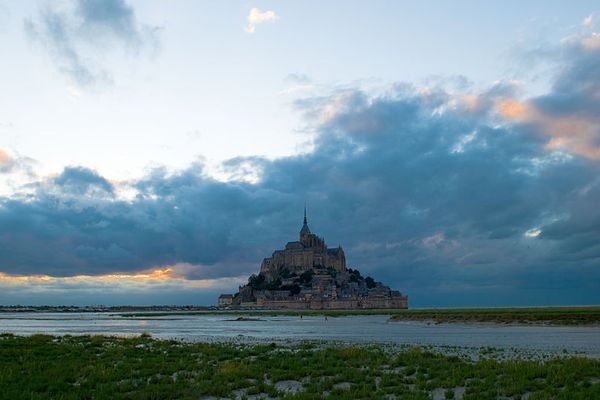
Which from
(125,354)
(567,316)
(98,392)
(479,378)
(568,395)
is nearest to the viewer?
(568,395)

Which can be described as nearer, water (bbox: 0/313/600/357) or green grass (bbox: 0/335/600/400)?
green grass (bbox: 0/335/600/400)

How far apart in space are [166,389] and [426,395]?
7809 millimetres

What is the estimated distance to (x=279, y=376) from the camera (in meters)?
19.1

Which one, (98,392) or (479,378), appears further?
(479,378)

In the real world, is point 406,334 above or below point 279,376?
above

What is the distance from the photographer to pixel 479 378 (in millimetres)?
18562

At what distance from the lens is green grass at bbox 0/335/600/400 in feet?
52.7

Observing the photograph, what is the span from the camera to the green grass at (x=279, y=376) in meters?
16.1

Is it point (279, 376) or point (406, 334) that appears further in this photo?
point (406, 334)

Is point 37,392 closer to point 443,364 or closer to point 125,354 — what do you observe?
point 125,354

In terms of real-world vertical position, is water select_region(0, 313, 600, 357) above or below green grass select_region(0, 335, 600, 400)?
above

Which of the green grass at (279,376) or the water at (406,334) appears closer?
the green grass at (279,376)

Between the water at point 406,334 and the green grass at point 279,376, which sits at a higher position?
the water at point 406,334

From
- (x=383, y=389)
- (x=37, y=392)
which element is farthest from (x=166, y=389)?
(x=383, y=389)
